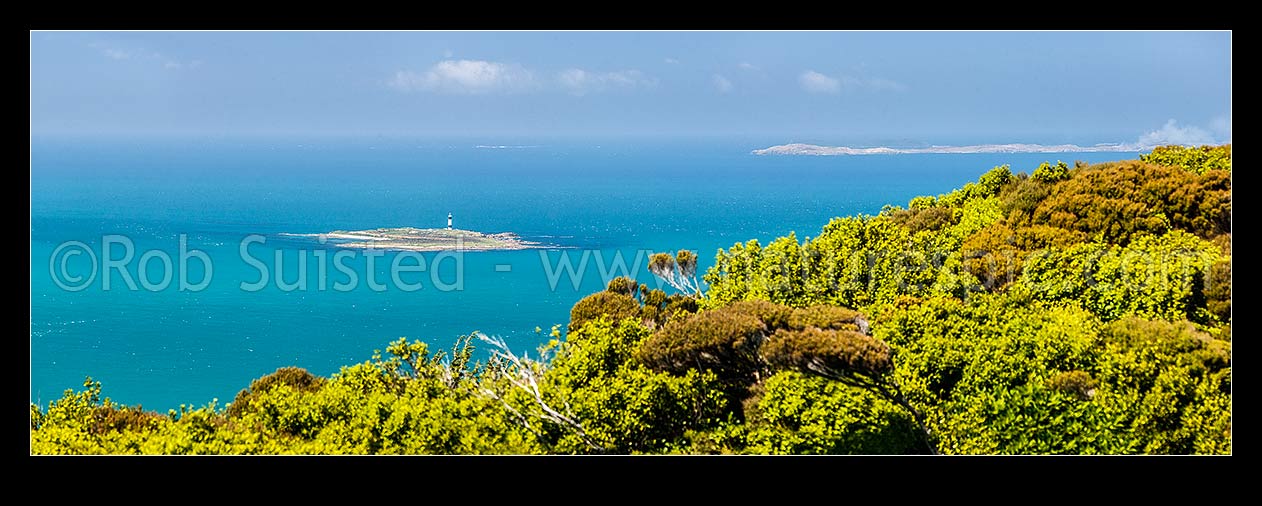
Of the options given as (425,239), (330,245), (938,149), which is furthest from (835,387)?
(938,149)

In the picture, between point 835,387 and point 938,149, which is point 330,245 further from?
point 938,149

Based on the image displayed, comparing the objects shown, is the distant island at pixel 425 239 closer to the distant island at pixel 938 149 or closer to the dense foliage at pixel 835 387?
the dense foliage at pixel 835 387

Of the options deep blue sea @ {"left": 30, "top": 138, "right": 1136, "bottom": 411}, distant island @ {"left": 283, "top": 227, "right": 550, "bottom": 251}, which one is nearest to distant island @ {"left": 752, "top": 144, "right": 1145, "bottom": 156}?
deep blue sea @ {"left": 30, "top": 138, "right": 1136, "bottom": 411}

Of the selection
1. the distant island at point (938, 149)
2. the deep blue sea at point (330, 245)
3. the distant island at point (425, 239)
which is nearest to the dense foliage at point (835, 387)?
the deep blue sea at point (330, 245)

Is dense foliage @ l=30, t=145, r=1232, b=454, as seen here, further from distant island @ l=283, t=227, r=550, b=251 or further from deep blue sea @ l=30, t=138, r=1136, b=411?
distant island @ l=283, t=227, r=550, b=251
